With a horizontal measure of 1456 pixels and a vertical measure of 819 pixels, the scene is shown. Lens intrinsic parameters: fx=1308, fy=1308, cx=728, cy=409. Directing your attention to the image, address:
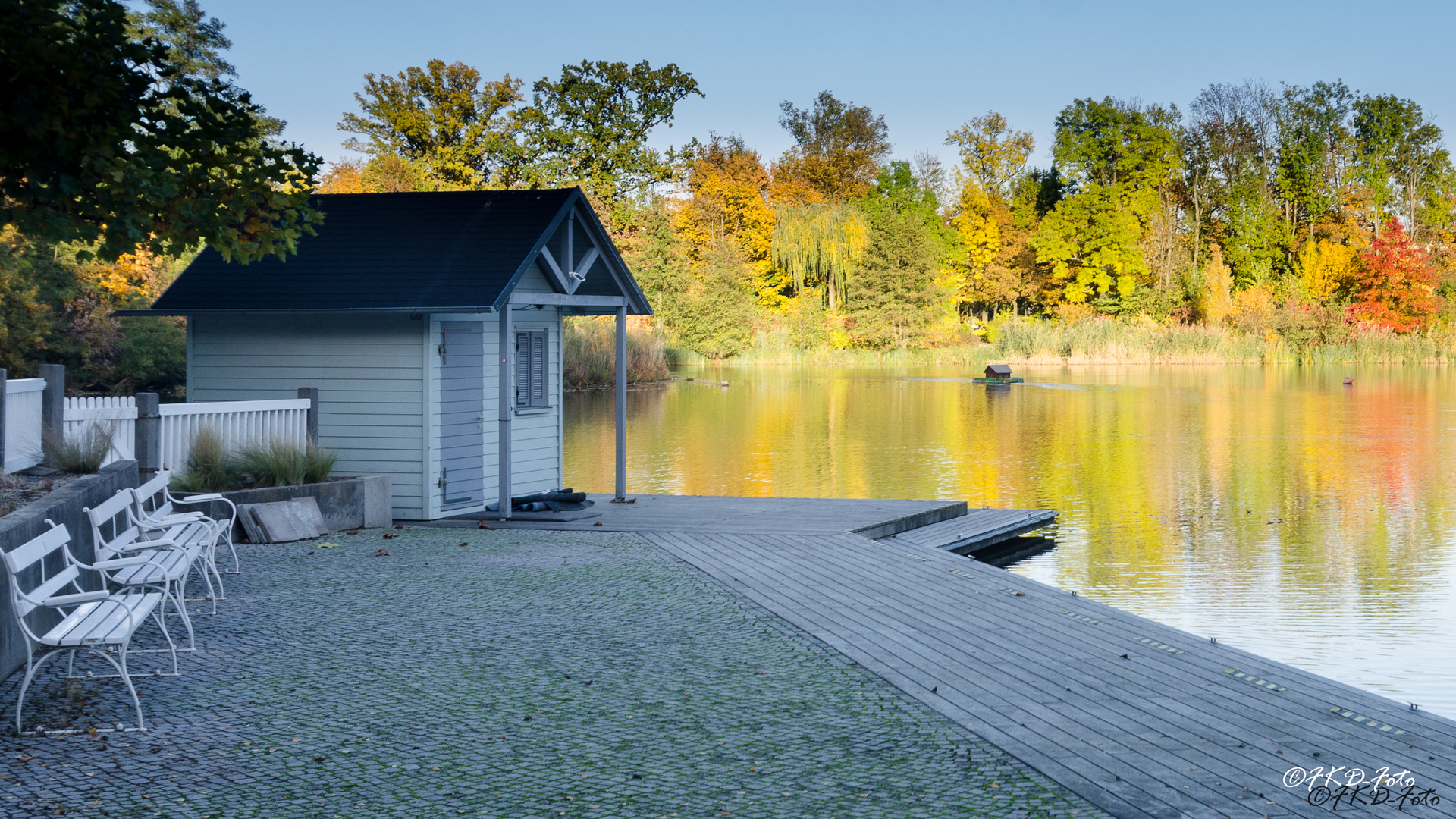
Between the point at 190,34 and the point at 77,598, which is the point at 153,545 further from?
the point at 190,34

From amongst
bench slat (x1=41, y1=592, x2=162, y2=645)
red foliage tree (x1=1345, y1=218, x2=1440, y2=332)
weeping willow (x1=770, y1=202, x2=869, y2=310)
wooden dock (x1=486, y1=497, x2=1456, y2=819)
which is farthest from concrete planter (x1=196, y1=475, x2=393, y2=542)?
red foliage tree (x1=1345, y1=218, x2=1440, y2=332)

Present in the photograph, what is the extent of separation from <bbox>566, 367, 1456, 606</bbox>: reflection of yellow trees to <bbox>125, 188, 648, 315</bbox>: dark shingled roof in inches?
210

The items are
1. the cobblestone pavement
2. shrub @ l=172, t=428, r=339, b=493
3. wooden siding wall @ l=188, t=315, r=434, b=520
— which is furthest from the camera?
wooden siding wall @ l=188, t=315, r=434, b=520

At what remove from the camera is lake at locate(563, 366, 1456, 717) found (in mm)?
9844

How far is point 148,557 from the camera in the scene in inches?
289

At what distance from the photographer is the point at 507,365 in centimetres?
1199

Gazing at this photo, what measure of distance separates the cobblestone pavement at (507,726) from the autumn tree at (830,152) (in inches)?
2433

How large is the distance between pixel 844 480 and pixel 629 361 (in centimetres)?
2117

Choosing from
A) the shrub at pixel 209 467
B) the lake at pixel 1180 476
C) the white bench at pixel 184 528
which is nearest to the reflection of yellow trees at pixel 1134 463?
the lake at pixel 1180 476

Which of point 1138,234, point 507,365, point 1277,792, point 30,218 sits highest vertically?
point 1138,234

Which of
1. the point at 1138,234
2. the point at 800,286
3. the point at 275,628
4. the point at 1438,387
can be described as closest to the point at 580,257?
the point at 275,628

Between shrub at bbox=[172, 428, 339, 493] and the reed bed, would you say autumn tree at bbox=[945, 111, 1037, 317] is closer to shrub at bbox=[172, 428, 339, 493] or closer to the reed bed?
the reed bed

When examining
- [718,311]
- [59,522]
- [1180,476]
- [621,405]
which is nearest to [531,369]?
[621,405]

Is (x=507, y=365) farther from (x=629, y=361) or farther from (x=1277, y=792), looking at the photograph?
(x=629, y=361)
